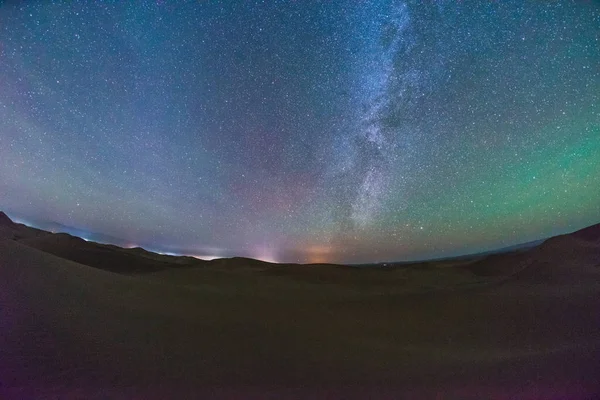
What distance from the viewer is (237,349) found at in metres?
3.42

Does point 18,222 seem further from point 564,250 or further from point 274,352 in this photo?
point 564,250

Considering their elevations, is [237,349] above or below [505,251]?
below

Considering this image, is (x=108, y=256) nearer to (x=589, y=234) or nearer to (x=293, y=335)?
(x=293, y=335)

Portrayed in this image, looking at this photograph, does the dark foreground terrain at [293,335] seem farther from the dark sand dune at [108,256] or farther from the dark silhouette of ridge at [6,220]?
the dark silhouette of ridge at [6,220]

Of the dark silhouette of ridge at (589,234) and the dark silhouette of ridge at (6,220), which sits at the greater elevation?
the dark silhouette of ridge at (6,220)

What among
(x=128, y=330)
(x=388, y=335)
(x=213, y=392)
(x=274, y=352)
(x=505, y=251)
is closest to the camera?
(x=213, y=392)

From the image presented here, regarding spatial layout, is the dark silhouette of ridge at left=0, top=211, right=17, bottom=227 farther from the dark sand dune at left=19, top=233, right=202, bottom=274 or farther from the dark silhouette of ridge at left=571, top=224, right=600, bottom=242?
the dark silhouette of ridge at left=571, top=224, right=600, bottom=242

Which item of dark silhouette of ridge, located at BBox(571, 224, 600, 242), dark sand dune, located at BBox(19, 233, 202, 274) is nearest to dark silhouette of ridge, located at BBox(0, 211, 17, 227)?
dark sand dune, located at BBox(19, 233, 202, 274)

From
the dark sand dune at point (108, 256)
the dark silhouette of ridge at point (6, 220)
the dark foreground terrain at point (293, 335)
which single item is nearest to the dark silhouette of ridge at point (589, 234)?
the dark foreground terrain at point (293, 335)

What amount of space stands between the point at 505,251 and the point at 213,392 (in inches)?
263

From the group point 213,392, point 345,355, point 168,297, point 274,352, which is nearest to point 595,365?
point 345,355

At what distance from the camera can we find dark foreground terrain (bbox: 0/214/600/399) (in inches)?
103

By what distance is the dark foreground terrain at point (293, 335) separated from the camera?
8.57 feet

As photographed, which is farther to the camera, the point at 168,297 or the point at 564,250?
the point at 564,250
